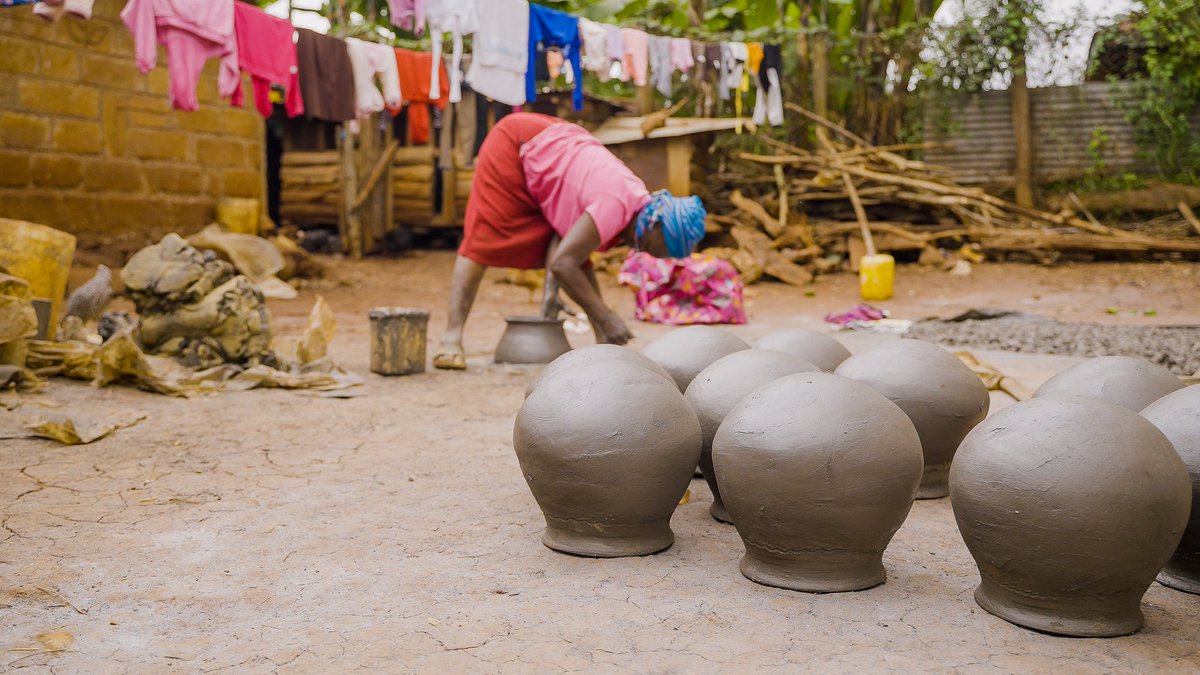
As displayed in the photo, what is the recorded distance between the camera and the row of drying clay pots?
2.10m

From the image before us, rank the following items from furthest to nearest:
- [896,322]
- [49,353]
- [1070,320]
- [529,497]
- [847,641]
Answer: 1. [1070,320]
2. [896,322]
3. [49,353]
4. [529,497]
5. [847,641]

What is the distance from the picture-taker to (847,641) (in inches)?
82.7

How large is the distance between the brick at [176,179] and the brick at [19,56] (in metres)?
1.41

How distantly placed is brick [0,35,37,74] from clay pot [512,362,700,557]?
26.6ft

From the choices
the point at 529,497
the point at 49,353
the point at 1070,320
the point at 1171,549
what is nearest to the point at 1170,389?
the point at 1171,549

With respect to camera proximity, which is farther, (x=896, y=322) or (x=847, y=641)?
(x=896, y=322)

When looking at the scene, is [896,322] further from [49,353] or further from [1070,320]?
[49,353]

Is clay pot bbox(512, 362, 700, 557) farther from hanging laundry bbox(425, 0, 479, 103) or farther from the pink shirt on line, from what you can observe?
hanging laundry bbox(425, 0, 479, 103)

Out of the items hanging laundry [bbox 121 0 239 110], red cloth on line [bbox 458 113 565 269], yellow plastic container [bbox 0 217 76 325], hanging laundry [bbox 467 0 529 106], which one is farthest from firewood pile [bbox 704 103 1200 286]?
yellow plastic container [bbox 0 217 76 325]

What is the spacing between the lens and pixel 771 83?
1197 centimetres

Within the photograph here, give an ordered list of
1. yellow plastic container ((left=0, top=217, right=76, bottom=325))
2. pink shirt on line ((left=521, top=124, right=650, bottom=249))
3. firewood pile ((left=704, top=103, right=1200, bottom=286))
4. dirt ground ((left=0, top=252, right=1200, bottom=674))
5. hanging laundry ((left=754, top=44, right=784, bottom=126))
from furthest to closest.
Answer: firewood pile ((left=704, top=103, right=1200, bottom=286)) < hanging laundry ((left=754, top=44, right=784, bottom=126)) < pink shirt on line ((left=521, top=124, right=650, bottom=249)) < yellow plastic container ((left=0, top=217, right=76, bottom=325)) < dirt ground ((left=0, top=252, right=1200, bottom=674))

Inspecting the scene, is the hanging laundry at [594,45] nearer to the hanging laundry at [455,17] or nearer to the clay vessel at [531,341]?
the hanging laundry at [455,17]

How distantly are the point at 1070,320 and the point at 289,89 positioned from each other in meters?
7.32

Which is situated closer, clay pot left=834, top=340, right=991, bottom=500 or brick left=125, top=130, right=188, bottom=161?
clay pot left=834, top=340, right=991, bottom=500
